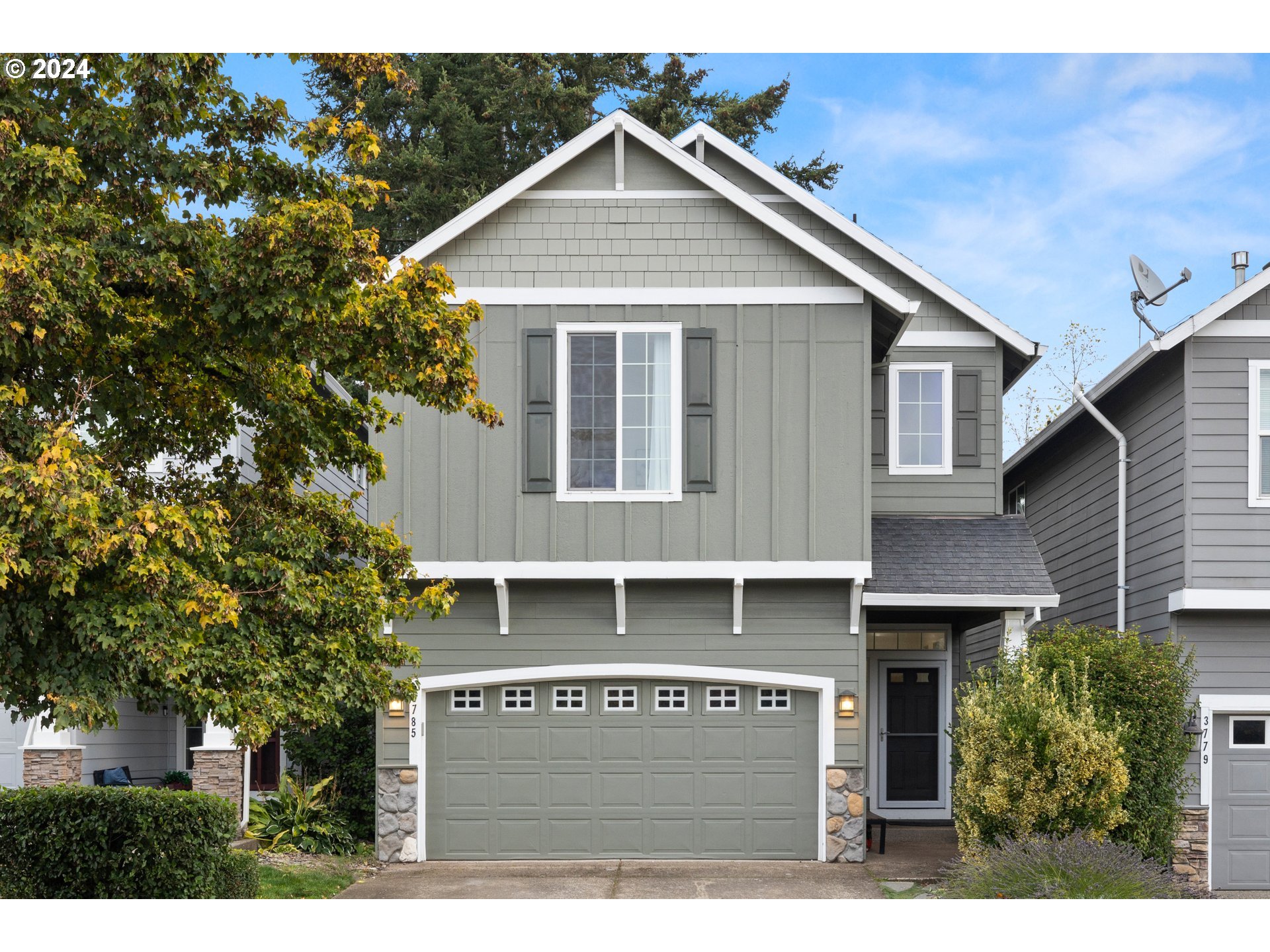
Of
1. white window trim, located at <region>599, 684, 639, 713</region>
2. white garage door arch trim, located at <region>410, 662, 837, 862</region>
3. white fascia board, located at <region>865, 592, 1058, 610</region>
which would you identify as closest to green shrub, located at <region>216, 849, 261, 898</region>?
white garage door arch trim, located at <region>410, 662, 837, 862</region>

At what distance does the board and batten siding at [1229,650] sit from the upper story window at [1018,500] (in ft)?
18.4

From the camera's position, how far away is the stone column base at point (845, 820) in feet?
40.1

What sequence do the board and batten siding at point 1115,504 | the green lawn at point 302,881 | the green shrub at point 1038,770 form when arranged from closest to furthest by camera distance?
the green shrub at point 1038,770 < the green lawn at point 302,881 < the board and batten siding at point 1115,504

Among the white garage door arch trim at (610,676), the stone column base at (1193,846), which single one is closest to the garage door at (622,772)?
the white garage door arch trim at (610,676)

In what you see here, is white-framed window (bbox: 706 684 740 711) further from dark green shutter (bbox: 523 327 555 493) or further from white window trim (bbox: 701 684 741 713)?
dark green shutter (bbox: 523 327 555 493)

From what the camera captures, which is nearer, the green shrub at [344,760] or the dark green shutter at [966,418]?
the green shrub at [344,760]

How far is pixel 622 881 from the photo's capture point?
36.9 ft

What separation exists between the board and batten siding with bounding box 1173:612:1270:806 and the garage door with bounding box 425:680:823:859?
149 inches

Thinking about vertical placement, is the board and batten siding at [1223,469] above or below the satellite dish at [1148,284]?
below

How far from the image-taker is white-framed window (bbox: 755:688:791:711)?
12.6m

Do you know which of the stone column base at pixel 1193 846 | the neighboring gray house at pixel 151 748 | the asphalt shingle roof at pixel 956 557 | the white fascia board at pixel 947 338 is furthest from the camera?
the white fascia board at pixel 947 338

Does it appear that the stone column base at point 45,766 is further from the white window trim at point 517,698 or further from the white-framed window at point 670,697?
the white-framed window at point 670,697

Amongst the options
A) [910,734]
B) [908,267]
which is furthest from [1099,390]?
[910,734]

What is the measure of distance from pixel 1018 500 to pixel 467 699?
979 centimetres
